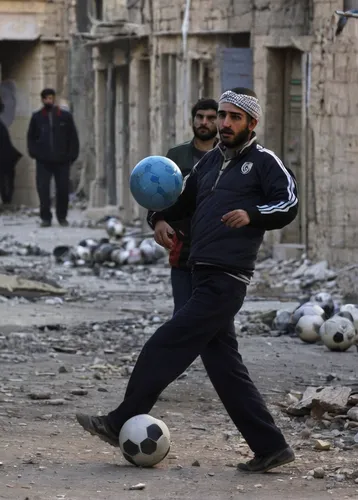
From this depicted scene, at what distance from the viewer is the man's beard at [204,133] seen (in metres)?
9.60

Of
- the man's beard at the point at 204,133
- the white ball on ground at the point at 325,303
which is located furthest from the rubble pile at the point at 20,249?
the man's beard at the point at 204,133

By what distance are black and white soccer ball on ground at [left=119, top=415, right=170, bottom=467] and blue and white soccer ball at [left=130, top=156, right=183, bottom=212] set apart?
1043 mm

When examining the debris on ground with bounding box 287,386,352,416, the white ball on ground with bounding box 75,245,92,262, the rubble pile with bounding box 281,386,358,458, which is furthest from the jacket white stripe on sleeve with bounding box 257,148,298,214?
the white ball on ground with bounding box 75,245,92,262

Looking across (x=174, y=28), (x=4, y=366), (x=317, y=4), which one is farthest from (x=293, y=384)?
(x=174, y=28)

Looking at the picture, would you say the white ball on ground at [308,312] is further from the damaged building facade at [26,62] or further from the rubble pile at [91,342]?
the damaged building facade at [26,62]

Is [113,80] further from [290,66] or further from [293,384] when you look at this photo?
[293,384]

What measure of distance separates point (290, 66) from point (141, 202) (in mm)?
13104

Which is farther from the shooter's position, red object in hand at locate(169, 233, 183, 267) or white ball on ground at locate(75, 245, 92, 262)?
white ball on ground at locate(75, 245, 92, 262)

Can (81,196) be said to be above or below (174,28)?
below

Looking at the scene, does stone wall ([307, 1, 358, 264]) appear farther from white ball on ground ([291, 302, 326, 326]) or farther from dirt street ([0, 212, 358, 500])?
white ball on ground ([291, 302, 326, 326])

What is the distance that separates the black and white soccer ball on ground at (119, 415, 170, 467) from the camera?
25.2 feet

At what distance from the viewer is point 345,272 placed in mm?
17312

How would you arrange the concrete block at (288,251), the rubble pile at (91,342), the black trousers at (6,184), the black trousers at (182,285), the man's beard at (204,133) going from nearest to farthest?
the black trousers at (182,285) < the man's beard at (204,133) < the rubble pile at (91,342) < the concrete block at (288,251) < the black trousers at (6,184)

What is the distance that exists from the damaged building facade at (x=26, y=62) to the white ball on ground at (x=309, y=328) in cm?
1880
